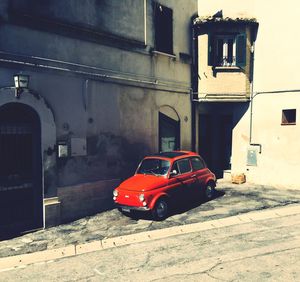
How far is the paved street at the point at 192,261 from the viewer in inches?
271

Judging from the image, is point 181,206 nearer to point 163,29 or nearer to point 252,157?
point 252,157

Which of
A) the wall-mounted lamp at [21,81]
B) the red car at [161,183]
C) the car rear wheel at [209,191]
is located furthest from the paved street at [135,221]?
the wall-mounted lamp at [21,81]

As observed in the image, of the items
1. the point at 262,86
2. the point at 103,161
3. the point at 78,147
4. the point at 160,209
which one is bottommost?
the point at 160,209

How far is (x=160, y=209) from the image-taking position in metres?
10.8

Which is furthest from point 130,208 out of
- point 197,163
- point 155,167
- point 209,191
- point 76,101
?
point 76,101

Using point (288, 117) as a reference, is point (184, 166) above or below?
below

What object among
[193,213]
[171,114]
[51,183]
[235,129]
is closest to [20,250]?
[51,183]

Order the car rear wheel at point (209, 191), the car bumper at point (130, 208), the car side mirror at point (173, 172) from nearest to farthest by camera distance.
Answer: the car bumper at point (130, 208) < the car side mirror at point (173, 172) < the car rear wheel at point (209, 191)

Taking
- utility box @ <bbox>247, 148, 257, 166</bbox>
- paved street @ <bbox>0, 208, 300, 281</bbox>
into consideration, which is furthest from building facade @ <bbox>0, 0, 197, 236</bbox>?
utility box @ <bbox>247, 148, 257, 166</bbox>

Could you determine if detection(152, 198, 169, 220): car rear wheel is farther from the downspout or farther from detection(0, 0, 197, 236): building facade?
the downspout

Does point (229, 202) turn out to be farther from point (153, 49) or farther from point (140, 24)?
point (140, 24)

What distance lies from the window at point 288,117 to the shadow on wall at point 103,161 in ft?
20.2

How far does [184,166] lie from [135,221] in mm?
2565

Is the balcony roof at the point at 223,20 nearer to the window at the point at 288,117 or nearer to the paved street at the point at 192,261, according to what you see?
the window at the point at 288,117
